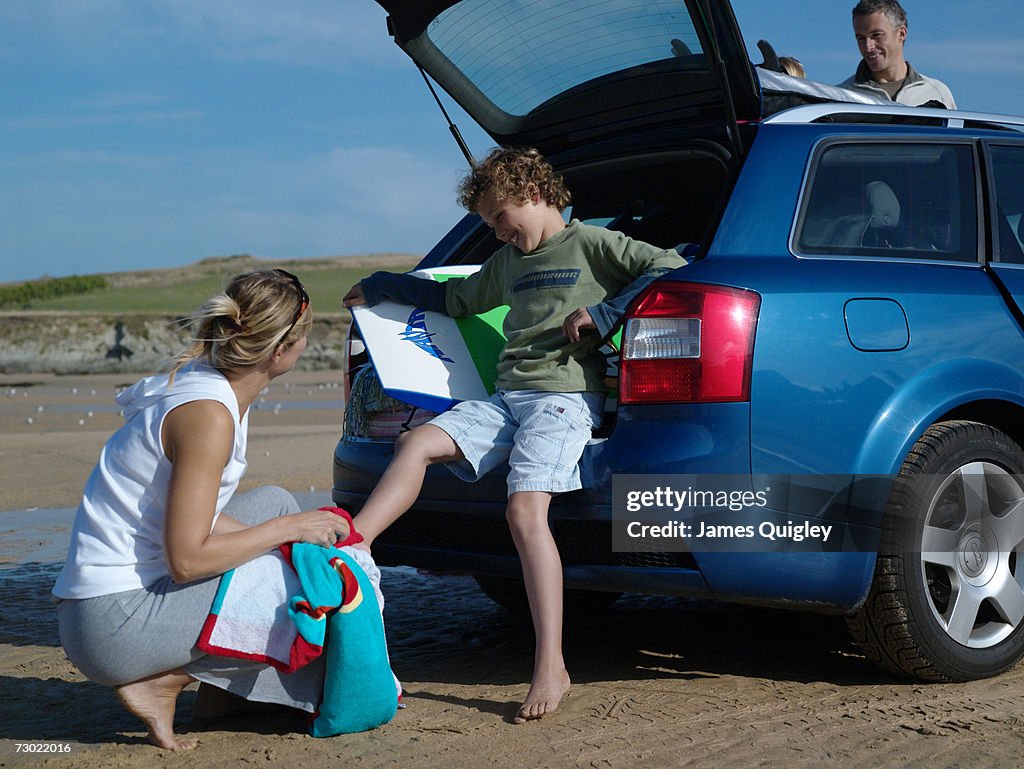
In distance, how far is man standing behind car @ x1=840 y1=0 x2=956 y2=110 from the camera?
593 cm

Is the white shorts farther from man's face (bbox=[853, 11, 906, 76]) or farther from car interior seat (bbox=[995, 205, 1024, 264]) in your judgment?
man's face (bbox=[853, 11, 906, 76])

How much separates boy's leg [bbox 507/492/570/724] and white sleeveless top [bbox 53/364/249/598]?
2.86ft

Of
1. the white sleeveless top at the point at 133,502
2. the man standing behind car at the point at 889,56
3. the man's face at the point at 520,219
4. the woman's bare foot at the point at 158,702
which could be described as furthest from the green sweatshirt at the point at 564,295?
the man standing behind car at the point at 889,56

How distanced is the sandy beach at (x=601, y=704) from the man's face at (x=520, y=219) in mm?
1449

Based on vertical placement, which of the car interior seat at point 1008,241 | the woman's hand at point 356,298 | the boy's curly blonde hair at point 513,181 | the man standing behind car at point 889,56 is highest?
the man standing behind car at point 889,56

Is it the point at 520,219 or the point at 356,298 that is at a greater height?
the point at 520,219

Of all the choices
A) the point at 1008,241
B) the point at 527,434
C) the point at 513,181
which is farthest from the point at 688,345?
the point at 1008,241

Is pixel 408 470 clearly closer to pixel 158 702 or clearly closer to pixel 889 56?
pixel 158 702

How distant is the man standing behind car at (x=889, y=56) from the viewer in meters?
5.93

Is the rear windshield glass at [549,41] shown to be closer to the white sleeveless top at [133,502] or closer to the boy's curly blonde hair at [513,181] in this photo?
the boy's curly blonde hair at [513,181]

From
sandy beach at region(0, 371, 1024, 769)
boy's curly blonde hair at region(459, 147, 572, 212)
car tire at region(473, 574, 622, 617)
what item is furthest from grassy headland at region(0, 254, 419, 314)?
boy's curly blonde hair at region(459, 147, 572, 212)

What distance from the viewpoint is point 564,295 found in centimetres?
410

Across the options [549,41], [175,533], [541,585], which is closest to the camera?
[175,533]

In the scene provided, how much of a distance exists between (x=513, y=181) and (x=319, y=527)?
1.36 metres
